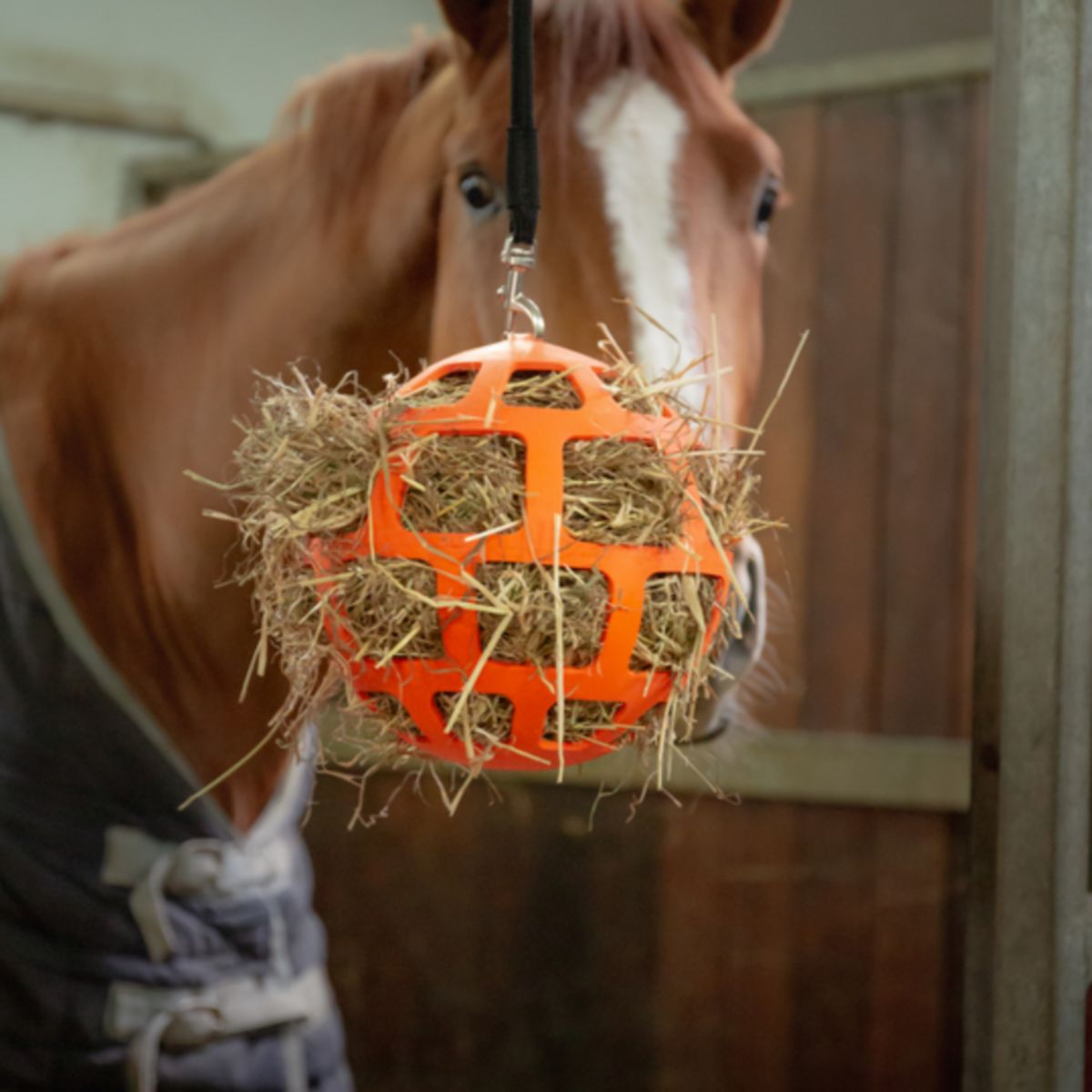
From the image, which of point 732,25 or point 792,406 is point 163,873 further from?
point 792,406

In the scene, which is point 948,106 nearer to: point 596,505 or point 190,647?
point 190,647

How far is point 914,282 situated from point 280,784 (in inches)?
36.1

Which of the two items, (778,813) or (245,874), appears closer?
(245,874)

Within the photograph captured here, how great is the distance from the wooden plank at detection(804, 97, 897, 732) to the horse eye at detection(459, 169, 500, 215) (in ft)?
2.61

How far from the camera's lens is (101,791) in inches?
37.4

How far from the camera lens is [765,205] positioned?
83 cm

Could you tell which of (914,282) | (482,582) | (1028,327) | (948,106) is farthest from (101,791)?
(948,106)

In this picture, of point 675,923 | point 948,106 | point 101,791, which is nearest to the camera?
point 101,791

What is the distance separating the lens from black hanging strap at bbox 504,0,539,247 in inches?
22.4

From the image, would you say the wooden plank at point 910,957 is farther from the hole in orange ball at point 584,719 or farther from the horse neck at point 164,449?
the hole in orange ball at point 584,719

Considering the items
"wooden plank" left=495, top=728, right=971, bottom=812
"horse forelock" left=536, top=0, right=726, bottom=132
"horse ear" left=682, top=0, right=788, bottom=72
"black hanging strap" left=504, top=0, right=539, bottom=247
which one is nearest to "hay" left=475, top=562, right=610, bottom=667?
"black hanging strap" left=504, top=0, right=539, bottom=247

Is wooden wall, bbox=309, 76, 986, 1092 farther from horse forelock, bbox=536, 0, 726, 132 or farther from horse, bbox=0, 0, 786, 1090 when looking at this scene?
horse forelock, bbox=536, 0, 726, 132

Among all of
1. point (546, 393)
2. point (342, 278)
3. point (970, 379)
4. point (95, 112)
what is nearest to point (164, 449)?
point (342, 278)

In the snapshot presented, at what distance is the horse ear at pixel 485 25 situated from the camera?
831mm
